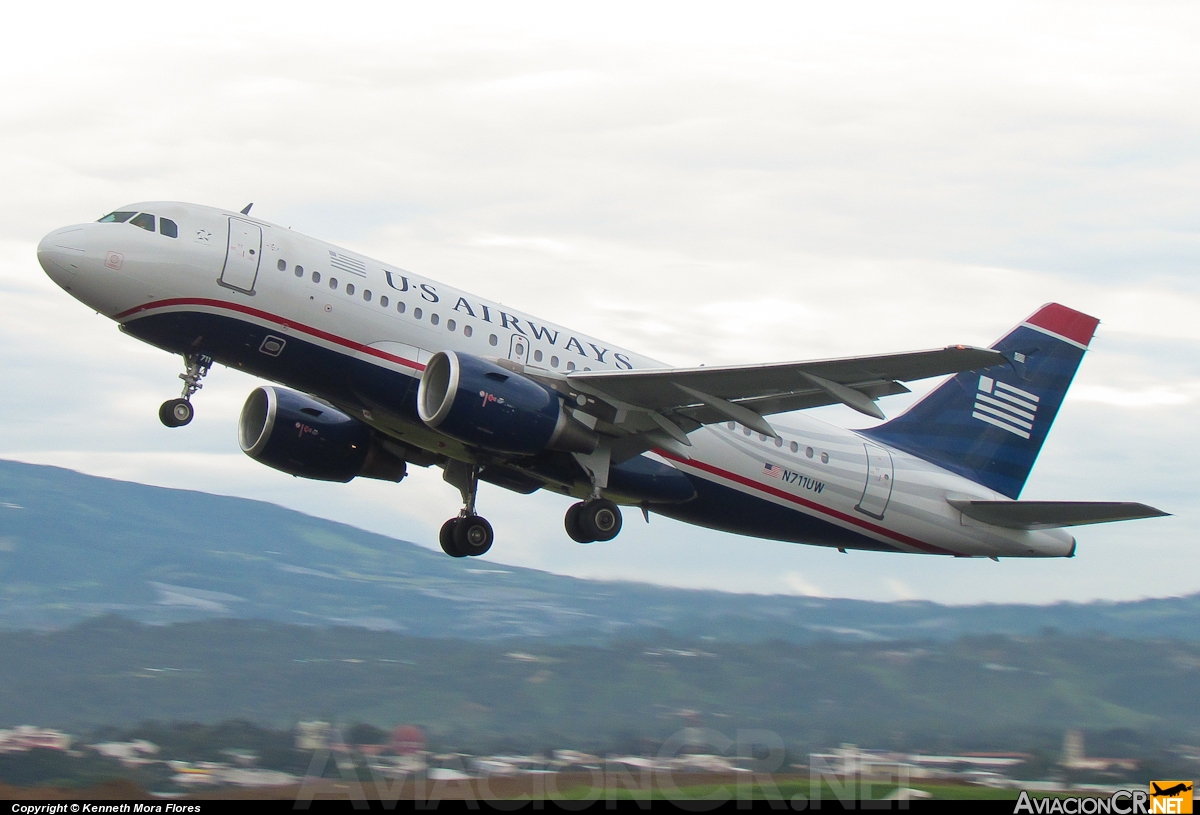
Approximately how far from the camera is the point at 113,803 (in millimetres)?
22234

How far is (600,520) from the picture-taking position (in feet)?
87.1

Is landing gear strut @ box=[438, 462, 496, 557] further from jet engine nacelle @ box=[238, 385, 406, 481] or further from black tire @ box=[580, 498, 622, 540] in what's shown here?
black tire @ box=[580, 498, 622, 540]

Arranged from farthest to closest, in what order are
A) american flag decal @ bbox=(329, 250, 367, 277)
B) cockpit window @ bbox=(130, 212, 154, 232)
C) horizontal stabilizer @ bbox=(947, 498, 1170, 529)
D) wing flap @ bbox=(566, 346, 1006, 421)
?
horizontal stabilizer @ bbox=(947, 498, 1170, 529) < american flag decal @ bbox=(329, 250, 367, 277) < cockpit window @ bbox=(130, 212, 154, 232) < wing flap @ bbox=(566, 346, 1006, 421)

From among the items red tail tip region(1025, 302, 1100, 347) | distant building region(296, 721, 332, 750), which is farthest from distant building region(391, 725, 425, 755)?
red tail tip region(1025, 302, 1100, 347)

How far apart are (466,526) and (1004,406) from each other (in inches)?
516

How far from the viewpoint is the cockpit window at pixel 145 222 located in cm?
2384

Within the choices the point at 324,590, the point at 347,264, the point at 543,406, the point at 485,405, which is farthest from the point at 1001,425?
the point at 324,590

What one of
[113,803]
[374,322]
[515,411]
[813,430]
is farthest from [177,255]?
[813,430]

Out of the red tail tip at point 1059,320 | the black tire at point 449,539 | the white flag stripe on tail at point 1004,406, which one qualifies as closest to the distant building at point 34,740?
the black tire at point 449,539

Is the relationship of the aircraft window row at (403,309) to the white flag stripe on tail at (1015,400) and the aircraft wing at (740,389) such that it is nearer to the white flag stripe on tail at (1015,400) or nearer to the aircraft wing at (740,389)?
the aircraft wing at (740,389)

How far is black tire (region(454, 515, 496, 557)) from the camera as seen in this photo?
2875 centimetres

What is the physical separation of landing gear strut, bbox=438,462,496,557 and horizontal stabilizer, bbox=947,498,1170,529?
10347mm

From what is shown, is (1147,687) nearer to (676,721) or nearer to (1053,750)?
(1053,750)

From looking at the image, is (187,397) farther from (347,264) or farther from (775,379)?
(775,379)
